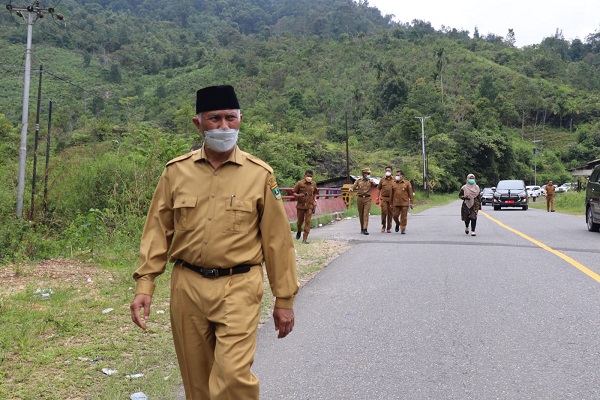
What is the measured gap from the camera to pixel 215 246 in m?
3.11

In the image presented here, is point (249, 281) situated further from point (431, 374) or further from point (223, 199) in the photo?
point (431, 374)

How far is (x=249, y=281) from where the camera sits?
313cm

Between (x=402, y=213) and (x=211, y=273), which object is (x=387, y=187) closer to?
(x=402, y=213)

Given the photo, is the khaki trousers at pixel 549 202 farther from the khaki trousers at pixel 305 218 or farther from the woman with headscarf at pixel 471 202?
the khaki trousers at pixel 305 218

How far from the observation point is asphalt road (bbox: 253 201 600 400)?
14.6 feet

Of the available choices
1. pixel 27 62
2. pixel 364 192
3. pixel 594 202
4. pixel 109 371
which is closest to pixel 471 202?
pixel 364 192

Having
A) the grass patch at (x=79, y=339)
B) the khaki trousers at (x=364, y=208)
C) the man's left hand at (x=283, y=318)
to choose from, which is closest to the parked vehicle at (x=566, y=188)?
the khaki trousers at (x=364, y=208)

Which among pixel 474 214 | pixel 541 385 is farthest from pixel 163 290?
pixel 474 214

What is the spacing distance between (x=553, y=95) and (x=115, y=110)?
2700 inches

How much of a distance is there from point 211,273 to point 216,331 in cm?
29

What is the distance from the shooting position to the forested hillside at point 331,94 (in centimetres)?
5369

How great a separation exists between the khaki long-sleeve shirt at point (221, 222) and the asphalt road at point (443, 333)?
151 centimetres

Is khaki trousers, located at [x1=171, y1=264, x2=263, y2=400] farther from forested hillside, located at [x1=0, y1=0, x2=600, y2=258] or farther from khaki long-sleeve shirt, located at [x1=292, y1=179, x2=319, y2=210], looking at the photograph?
forested hillside, located at [x1=0, y1=0, x2=600, y2=258]

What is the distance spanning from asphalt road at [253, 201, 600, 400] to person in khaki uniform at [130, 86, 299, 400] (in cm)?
136
